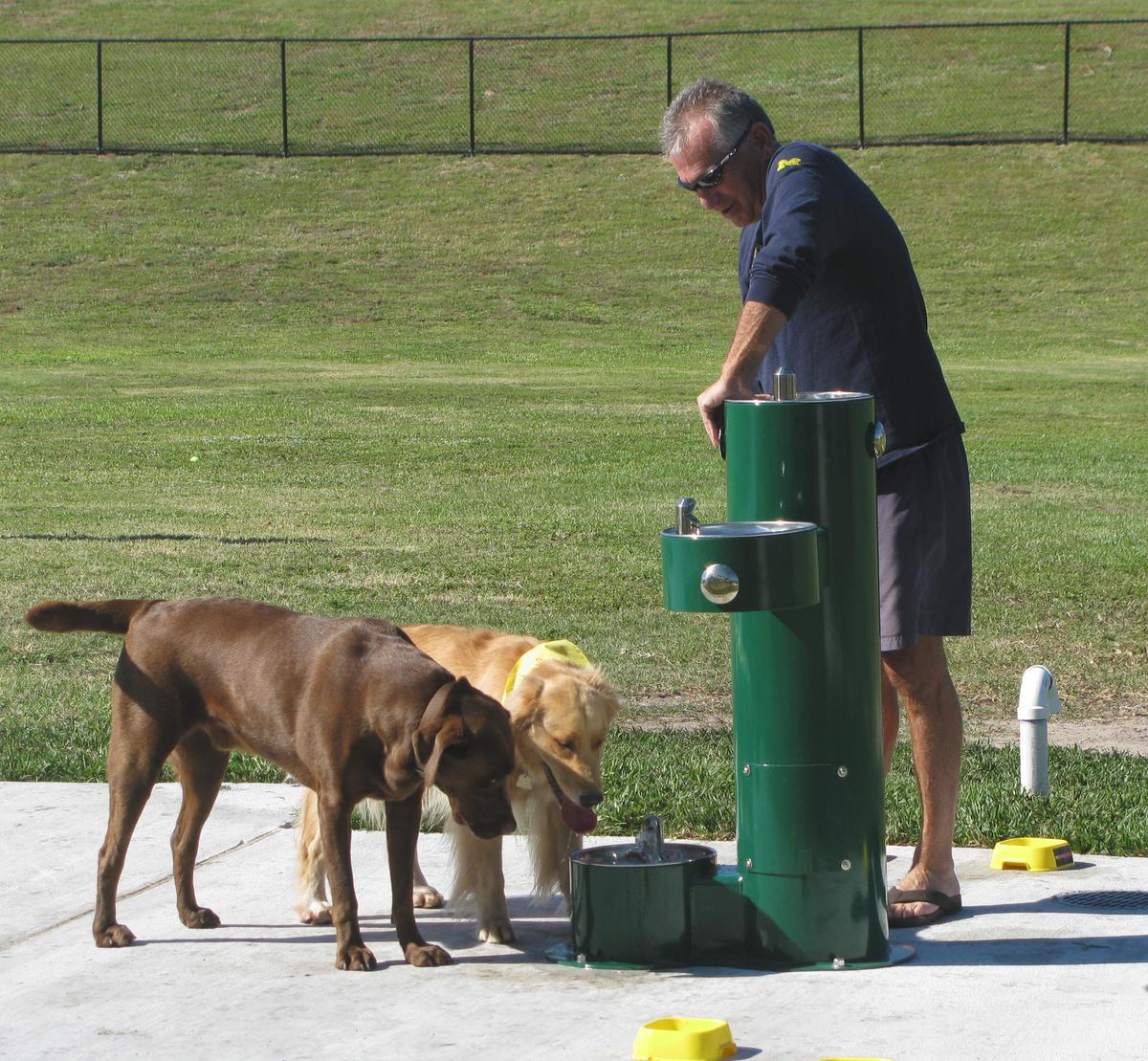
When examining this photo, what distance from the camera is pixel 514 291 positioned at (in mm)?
28844

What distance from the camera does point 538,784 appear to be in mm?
5082

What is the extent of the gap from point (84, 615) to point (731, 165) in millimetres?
2062

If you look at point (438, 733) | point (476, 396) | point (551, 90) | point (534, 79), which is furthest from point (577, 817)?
point (534, 79)

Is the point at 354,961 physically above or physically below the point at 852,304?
below

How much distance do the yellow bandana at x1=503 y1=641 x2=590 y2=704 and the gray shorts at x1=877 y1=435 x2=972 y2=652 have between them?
2.81 ft

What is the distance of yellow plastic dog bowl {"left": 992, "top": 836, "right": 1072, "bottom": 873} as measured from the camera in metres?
5.36

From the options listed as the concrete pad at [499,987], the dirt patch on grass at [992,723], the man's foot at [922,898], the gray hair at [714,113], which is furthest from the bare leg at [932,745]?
the dirt patch on grass at [992,723]

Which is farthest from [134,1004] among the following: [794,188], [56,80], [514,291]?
[56,80]

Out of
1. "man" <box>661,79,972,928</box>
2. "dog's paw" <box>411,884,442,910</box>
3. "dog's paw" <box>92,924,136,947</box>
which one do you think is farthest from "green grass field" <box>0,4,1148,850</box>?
"dog's paw" <box>92,924,136,947</box>

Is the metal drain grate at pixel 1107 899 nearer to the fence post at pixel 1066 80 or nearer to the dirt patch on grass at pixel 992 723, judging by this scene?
the dirt patch on grass at pixel 992 723

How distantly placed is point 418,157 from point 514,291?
787cm

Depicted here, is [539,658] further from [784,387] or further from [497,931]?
[784,387]

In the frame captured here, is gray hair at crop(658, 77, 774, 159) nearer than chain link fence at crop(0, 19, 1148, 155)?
Yes

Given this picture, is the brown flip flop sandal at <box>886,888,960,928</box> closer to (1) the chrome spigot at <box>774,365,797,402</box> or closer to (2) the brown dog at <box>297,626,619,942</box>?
(2) the brown dog at <box>297,626,619,942</box>
